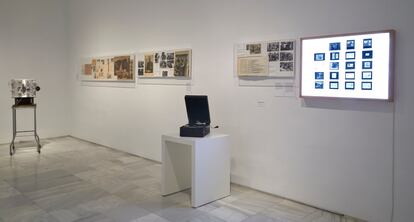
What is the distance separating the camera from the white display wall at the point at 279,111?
3.00 meters

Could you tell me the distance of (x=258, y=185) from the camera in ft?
13.1

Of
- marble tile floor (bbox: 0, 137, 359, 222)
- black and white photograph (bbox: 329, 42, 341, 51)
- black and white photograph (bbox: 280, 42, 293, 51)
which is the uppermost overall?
black and white photograph (bbox: 280, 42, 293, 51)

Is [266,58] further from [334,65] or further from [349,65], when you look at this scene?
[349,65]

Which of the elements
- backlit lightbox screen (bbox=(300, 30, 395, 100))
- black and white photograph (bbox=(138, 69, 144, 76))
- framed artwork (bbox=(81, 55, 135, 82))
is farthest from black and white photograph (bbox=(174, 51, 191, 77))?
backlit lightbox screen (bbox=(300, 30, 395, 100))

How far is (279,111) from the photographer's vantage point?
3.76 meters

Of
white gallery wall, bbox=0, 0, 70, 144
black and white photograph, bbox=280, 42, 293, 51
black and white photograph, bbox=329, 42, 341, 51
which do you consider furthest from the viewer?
white gallery wall, bbox=0, 0, 70, 144

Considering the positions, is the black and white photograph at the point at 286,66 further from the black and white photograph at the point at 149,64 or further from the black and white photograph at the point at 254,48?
the black and white photograph at the point at 149,64

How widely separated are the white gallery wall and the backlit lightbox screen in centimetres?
588

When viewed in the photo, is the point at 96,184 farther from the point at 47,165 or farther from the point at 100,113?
the point at 100,113

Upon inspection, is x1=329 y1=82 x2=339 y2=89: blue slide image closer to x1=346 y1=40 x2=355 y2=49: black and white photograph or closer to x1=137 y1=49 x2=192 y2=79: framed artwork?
x1=346 y1=40 x2=355 y2=49: black and white photograph

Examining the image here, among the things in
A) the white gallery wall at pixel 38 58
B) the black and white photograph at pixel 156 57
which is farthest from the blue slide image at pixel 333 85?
the white gallery wall at pixel 38 58

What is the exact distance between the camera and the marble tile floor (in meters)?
3.25

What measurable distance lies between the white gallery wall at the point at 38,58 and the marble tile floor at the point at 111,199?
6.76 feet

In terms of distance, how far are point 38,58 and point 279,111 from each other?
568 cm
